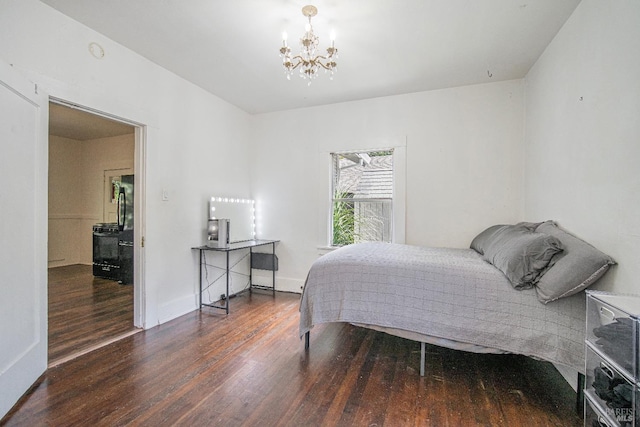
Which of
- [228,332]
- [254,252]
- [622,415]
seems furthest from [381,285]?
[254,252]

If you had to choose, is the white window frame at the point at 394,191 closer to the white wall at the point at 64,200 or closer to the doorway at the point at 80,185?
the doorway at the point at 80,185

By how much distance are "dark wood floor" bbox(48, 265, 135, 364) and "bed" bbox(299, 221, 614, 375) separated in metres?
1.90

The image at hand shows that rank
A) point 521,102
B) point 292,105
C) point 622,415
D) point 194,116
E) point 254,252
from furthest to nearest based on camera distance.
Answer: point 254,252
point 292,105
point 194,116
point 521,102
point 622,415

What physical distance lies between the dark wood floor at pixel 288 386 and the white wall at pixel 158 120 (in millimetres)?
773

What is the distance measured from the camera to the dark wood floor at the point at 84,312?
2.49 metres

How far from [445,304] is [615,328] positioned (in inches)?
32.6

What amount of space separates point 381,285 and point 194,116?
9.30 feet

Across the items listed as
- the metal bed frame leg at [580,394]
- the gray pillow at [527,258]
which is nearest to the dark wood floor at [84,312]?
the gray pillow at [527,258]

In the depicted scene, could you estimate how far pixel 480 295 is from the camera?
184 centimetres

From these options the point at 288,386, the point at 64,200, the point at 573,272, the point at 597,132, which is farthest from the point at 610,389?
the point at 64,200

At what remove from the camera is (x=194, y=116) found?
11.1 feet

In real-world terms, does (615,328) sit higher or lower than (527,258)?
lower

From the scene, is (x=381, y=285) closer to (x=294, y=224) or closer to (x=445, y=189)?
(x=445, y=189)

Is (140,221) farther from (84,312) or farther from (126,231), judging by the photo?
(126,231)
